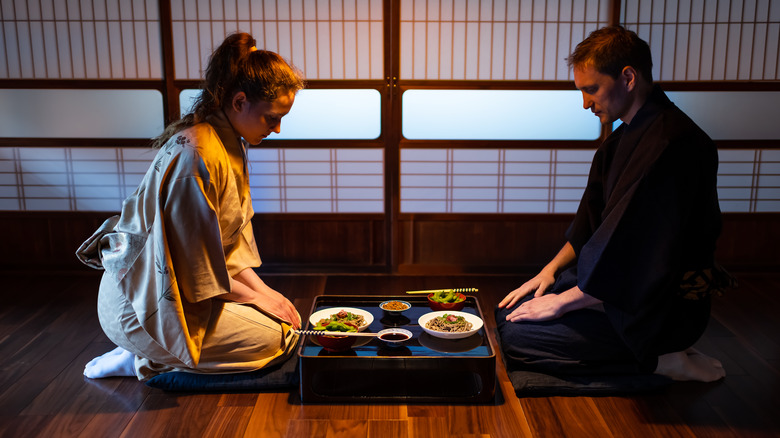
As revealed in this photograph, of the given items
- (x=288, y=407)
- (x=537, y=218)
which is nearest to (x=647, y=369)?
(x=288, y=407)

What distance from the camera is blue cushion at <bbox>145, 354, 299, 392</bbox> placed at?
2861 millimetres

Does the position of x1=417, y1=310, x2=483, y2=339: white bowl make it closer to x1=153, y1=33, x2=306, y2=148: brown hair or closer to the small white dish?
the small white dish

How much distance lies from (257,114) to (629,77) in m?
1.52

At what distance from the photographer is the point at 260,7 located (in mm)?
4289

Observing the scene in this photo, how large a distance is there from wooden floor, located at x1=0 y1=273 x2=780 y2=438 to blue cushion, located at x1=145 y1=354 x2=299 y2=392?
3 centimetres

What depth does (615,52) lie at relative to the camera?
104 inches

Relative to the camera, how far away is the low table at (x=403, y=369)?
2666 millimetres

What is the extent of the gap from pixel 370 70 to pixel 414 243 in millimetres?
1220

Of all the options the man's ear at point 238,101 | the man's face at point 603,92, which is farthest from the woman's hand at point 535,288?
the man's ear at point 238,101

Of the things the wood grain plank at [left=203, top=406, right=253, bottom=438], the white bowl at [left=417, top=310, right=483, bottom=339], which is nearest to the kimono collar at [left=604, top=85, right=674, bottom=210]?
the white bowl at [left=417, top=310, right=483, bottom=339]

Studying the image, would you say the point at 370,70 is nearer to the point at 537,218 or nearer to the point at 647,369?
the point at 537,218

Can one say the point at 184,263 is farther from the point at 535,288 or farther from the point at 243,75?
the point at 535,288

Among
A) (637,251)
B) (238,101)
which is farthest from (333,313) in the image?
(637,251)

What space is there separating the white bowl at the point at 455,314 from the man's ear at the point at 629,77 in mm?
1167
